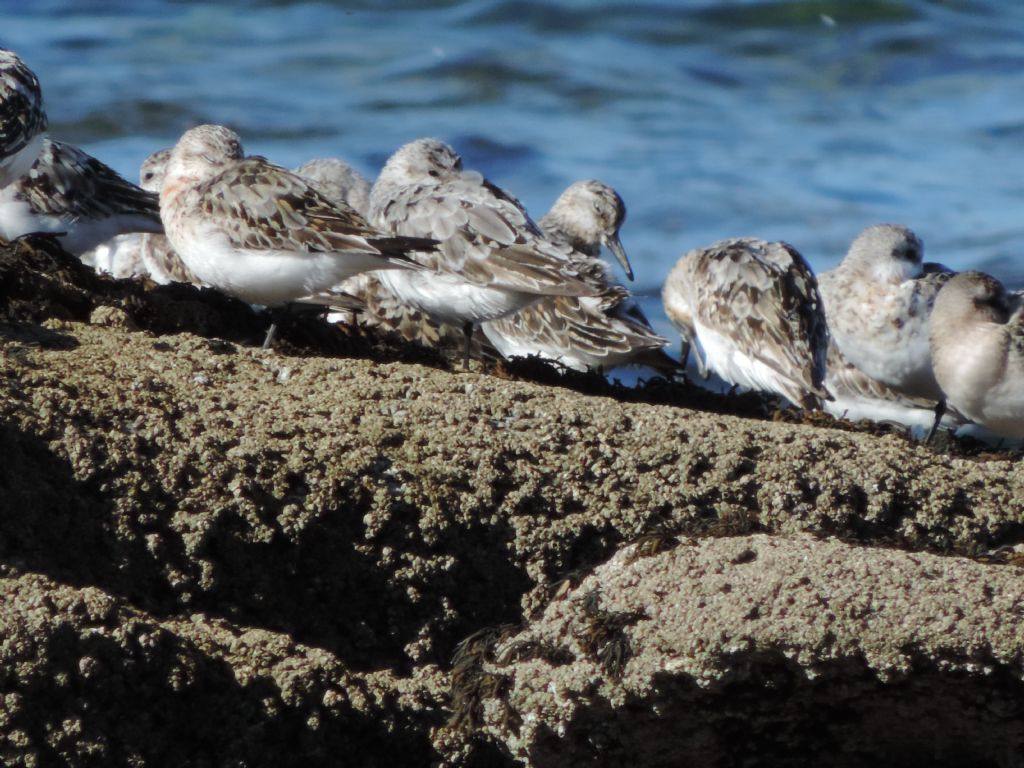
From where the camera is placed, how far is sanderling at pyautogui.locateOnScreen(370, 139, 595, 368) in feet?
22.1

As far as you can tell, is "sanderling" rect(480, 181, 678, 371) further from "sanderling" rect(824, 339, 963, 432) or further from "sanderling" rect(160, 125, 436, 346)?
"sanderling" rect(160, 125, 436, 346)

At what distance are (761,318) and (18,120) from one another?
12.0 feet

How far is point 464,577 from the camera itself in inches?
154

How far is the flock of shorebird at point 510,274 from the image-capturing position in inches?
242

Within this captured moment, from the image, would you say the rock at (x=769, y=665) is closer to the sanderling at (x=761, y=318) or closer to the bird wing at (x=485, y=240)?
the bird wing at (x=485, y=240)

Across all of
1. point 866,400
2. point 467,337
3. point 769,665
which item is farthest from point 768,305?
point 769,665

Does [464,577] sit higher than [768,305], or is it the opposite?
[768,305]

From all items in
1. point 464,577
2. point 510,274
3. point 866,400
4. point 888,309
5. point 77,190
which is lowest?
point 866,400

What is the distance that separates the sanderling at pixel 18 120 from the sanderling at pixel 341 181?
2467 millimetres

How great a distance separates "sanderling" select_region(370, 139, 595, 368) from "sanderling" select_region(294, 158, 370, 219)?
2434mm

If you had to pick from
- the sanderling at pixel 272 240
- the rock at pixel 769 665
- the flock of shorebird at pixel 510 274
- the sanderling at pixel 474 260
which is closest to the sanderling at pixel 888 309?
the flock of shorebird at pixel 510 274

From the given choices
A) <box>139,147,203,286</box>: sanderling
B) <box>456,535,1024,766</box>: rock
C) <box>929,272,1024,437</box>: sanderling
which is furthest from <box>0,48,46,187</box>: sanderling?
<box>456,535,1024,766</box>: rock

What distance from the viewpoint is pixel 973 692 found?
3.43m

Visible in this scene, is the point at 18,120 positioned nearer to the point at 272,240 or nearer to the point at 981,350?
the point at 272,240
